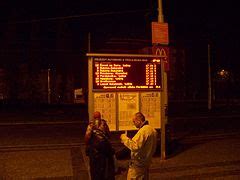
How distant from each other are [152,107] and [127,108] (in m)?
0.77

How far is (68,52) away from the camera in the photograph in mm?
42125

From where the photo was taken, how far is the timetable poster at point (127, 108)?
11.2 meters

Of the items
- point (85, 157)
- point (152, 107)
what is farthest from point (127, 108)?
point (85, 157)

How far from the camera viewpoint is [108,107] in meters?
11.1

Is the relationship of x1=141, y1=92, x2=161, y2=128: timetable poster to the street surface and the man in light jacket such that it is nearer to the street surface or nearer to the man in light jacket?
the street surface

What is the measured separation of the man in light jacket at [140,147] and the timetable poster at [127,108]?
14.7ft

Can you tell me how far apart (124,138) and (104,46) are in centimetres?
3451

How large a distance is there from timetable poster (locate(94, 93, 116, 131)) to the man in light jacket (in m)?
4.32

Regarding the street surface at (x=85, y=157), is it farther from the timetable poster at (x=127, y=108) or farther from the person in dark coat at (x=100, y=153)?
the person in dark coat at (x=100, y=153)

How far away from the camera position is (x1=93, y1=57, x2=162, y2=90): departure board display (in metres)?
10.8

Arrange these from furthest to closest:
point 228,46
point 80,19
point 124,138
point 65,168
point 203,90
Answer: point 203,90 < point 228,46 < point 80,19 < point 65,168 < point 124,138

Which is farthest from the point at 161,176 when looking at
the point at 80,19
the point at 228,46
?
the point at 228,46

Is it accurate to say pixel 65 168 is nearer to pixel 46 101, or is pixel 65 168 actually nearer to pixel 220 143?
pixel 220 143

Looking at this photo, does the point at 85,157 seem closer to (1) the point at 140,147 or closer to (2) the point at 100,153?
(2) the point at 100,153
